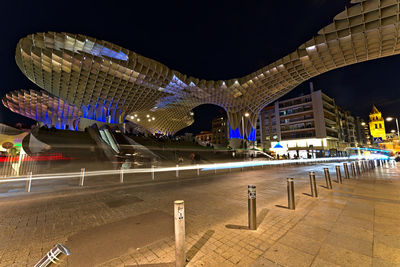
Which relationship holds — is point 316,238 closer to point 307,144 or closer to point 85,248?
point 85,248

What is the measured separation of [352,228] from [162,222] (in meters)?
4.33

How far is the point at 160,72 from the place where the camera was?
33406 mm

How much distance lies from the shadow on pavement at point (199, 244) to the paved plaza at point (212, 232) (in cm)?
2

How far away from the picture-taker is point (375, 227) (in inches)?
151

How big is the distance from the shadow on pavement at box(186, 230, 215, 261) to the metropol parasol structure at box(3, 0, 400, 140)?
27309mm

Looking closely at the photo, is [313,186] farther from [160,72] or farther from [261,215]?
[160,72]

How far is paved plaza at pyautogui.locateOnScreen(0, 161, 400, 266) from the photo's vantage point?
280cm

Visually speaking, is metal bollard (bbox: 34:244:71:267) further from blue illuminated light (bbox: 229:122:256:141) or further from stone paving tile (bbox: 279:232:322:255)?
blue illuminated light (bbox: 229:122:256:141)

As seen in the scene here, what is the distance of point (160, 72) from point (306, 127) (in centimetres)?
5301

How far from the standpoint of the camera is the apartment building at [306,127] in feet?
186

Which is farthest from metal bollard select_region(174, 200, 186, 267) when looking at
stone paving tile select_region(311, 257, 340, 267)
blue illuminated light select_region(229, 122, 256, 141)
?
blue illuminated light select_region(229, 122, 256, 141)

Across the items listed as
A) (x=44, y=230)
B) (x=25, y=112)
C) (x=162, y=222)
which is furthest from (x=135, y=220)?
(x=25, y=112)

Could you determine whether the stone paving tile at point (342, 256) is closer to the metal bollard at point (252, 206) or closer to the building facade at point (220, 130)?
the metal bollard at point (252, 206)

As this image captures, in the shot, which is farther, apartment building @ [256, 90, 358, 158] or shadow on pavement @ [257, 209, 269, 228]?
apartment building @ [256, 90, 358, 158]
